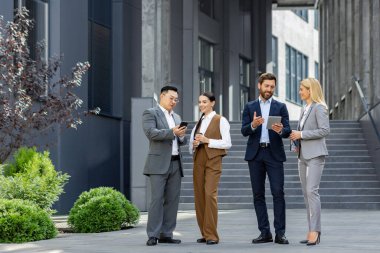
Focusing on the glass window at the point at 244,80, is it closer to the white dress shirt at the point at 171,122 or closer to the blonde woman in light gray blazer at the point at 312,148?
the white dress shirt at the point at 171,122

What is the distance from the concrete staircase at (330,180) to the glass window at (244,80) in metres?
17.7

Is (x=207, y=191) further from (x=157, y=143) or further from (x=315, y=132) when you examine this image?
(x=315, y=132)

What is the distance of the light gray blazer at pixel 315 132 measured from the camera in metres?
13.6

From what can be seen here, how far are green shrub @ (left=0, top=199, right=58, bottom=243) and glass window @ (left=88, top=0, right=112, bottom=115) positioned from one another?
41.6 feet

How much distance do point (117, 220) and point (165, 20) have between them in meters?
15.3

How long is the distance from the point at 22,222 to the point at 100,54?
14421 mm

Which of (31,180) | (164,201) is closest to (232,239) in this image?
(164,201)

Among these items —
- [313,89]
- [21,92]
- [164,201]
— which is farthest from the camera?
[21,92]

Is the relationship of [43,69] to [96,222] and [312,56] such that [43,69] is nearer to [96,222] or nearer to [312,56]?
[96,222]

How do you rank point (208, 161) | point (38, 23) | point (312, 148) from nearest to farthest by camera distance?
1. point (312, 148)
2. point (208, 161)
3. point (38, 23)

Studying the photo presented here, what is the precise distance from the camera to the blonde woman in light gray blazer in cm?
1357

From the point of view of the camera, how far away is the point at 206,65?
4306 cm

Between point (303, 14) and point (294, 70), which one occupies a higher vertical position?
point (303, 14)

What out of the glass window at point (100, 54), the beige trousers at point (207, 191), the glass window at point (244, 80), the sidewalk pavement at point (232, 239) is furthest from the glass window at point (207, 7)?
the beige trousers at point (207, 191)
